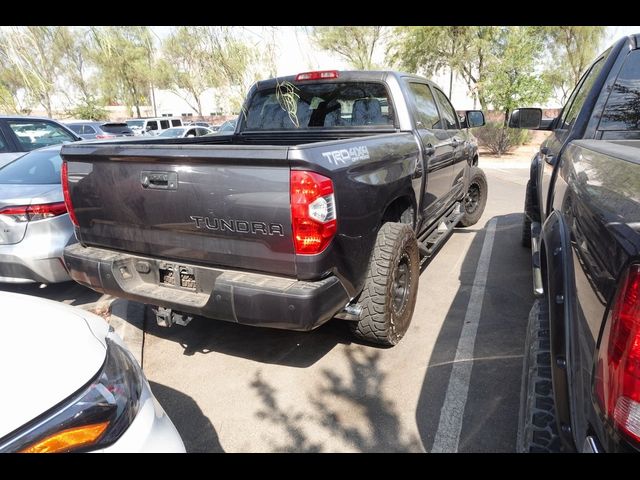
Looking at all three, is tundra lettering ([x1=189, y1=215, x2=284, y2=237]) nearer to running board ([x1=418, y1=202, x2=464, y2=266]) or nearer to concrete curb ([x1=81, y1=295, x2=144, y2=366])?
concrete curb ([x1=81, y1=295, x2=144, y2=366])

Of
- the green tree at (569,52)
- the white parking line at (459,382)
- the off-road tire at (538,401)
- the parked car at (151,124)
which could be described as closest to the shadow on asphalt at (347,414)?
the white parking line at (459,382)

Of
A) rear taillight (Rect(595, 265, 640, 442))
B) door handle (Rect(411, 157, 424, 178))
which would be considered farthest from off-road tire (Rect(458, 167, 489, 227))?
rear taillight (Rect(595, 265, 640, 442))

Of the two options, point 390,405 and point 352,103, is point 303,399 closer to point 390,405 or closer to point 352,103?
point 390,405

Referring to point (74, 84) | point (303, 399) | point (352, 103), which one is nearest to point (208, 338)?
point (303, 399)

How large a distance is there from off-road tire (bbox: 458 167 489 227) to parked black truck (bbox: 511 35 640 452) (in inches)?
141

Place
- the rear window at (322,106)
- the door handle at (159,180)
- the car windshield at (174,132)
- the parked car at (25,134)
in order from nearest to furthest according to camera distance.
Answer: the door handle at (159,180) < the rear window at (322,106) < the parked car at (25,134) < the car windshield at (174,132)

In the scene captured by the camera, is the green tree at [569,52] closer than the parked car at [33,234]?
No

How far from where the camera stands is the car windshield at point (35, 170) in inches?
165

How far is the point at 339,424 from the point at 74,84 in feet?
9.40

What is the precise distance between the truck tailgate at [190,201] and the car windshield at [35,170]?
1.62m

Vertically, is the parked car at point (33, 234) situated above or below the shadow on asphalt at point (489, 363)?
above

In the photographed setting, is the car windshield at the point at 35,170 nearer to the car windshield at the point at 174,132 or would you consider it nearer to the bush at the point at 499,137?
the car windshield at the point at 174,132

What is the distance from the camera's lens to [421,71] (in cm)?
2319

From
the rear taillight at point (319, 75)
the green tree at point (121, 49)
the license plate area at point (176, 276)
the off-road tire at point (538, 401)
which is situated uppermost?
the green tree at point (121, 49)
